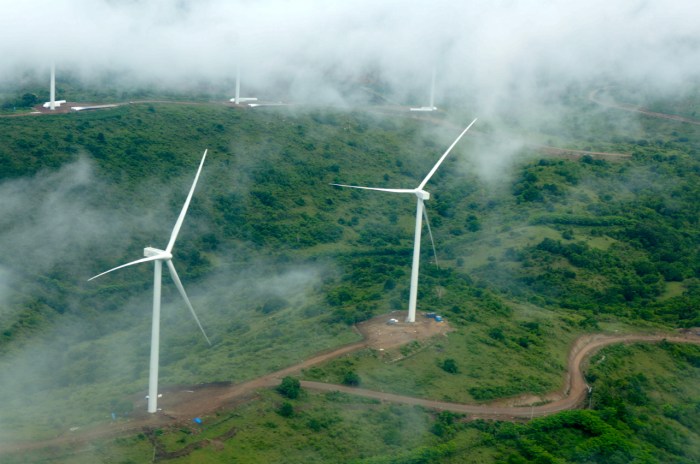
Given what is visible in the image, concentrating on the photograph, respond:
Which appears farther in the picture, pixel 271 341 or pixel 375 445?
pixel 271 341

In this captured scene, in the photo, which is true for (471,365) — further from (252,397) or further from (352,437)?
(252,397)

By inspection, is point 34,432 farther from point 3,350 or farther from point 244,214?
point 244,214

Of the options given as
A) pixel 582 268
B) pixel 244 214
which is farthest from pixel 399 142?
pixel 582 268

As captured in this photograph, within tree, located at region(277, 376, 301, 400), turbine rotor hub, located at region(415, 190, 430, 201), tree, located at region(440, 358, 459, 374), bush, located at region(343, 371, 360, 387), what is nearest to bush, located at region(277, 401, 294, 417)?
→ tree, located at region(277, 376, 301, 400)

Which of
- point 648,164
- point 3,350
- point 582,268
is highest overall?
point 648,164

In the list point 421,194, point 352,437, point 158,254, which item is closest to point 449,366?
point 352,437

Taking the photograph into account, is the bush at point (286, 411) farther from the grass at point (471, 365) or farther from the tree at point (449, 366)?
the tree at point (449, 366)
